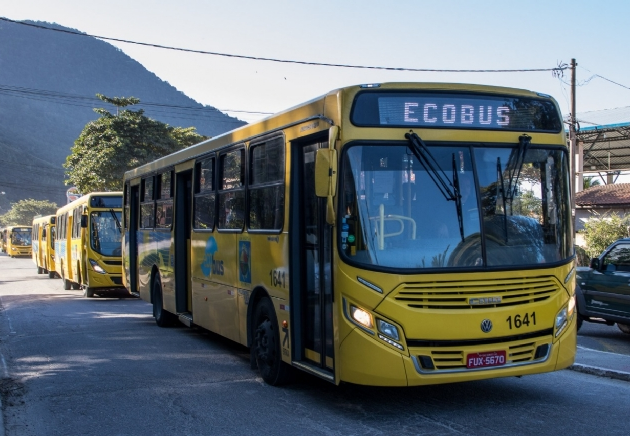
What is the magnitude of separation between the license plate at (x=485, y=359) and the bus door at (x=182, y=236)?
6691mm

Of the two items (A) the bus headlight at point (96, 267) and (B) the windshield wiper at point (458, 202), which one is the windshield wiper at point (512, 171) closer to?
(B) the windshield wiper at point (458, 202)

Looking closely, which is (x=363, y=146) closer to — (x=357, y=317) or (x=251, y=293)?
(x=357, y=317)

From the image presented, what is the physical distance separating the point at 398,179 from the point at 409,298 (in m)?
1.03

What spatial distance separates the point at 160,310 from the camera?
13.7 m

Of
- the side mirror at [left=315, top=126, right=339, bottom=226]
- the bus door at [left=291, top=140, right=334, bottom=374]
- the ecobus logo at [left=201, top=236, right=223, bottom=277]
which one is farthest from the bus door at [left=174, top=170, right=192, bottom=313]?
the side mirror at [left=315, top=126, right=339, bottom=226]

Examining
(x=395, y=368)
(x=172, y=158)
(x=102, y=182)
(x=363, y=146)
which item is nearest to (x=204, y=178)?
(x=172, y=158)

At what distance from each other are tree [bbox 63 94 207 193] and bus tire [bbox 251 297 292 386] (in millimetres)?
33402

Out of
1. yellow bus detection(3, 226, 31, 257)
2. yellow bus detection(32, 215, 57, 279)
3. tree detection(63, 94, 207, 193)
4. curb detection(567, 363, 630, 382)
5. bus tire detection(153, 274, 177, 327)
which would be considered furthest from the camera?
yellow bus detection(3, 226, 31, 257)

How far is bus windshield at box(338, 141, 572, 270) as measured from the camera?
255 inches

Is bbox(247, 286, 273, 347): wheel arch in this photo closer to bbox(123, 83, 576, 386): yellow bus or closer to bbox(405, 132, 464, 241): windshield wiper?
bbox(123, 83, 576, 386): yellow bus

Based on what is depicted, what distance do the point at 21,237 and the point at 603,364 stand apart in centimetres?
6463

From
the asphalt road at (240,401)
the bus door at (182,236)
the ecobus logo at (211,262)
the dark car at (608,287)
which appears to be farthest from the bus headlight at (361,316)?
the dark car at (608,287)

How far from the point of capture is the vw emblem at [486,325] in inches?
253

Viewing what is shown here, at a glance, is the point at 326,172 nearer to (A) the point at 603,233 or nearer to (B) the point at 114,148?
(A) the point at 603,233
